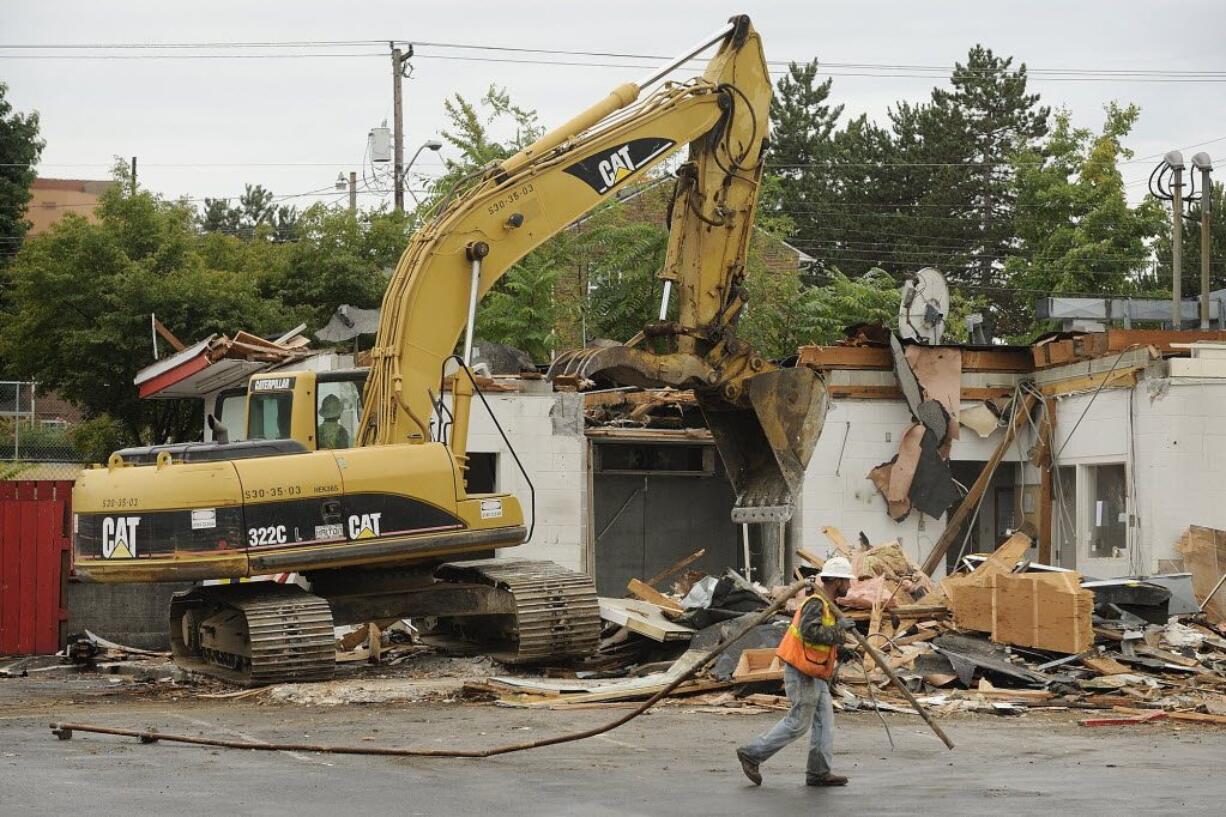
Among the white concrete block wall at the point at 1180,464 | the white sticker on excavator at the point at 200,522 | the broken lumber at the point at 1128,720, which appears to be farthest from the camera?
the white concrete block wall at the point at 1180,464

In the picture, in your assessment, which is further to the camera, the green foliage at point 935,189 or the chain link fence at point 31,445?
the green foliage at point 935,189

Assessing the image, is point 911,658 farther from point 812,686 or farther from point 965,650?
point 812,686

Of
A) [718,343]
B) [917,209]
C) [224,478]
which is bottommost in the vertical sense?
[224,478]

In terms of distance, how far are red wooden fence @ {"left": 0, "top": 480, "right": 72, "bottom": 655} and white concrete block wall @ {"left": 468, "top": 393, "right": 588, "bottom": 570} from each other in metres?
5.77

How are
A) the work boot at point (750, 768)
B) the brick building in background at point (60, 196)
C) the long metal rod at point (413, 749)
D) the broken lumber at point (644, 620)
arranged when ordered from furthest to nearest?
the brick building in background at point (60, 196)
the broken lumber at point (644, 620)
the long metal rod at point (413, 749)
the work boot at point (750, 768)

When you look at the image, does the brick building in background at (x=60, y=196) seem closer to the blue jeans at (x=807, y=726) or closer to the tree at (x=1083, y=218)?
the tree at (x=1083, y=218)

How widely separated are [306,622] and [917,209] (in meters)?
61.3

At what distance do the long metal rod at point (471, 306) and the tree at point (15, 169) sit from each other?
45.7 metres

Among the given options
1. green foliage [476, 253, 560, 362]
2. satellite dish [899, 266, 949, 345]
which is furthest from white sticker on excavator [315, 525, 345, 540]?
green foliage [476, 253, 560, 362]

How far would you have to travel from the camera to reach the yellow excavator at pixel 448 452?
1691 centimetres

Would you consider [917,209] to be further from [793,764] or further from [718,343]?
[793,764]

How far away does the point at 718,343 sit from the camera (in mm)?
19188

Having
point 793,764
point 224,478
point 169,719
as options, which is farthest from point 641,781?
point 224,478

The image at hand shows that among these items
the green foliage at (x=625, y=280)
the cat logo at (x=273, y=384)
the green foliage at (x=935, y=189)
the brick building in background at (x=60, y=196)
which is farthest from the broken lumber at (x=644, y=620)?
the brick building in background at (x=60, y=196)
